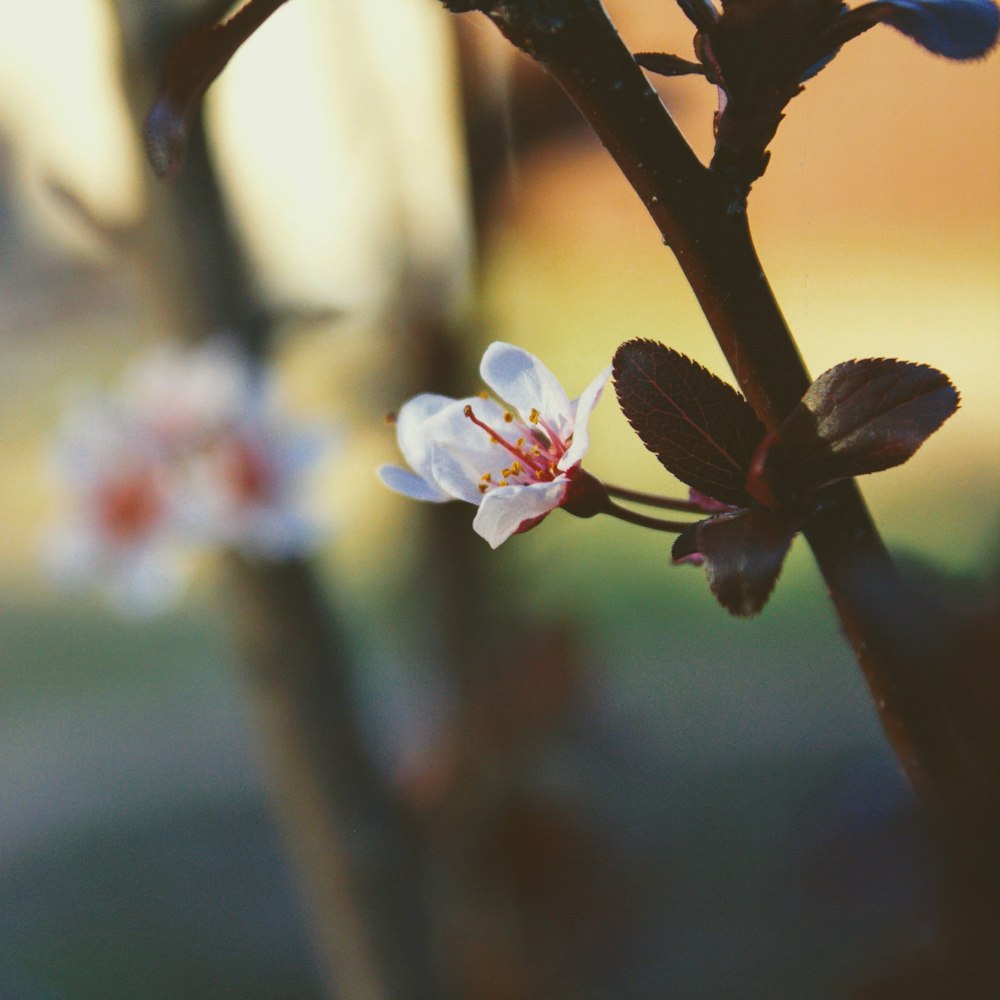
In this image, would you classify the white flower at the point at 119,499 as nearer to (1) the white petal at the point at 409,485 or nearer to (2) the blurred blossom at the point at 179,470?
(2) the blurred blossom at the point at 179,470

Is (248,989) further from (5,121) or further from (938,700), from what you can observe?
(938,700)

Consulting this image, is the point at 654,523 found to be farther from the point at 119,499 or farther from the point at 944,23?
the point at 119,499

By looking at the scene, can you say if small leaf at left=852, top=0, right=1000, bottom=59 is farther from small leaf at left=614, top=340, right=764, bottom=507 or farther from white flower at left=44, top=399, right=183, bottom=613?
white flower at left=44, top=399, right=183, bottom=613

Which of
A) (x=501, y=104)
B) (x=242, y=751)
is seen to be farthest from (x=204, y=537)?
(x=242, y=751)

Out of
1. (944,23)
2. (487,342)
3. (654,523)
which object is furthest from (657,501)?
(487,342)

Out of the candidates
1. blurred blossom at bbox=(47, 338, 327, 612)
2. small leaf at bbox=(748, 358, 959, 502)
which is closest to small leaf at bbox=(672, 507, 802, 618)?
small leaf at bbox=(748, 358, 959, 502)

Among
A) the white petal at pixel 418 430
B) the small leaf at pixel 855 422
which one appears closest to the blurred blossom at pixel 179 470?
the white petal at pixel 418 430
